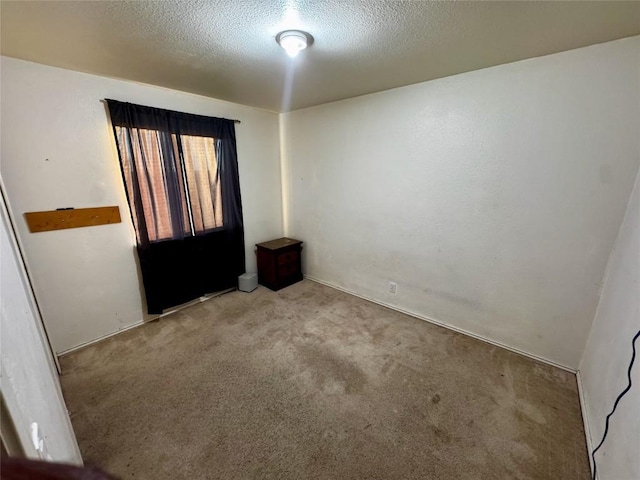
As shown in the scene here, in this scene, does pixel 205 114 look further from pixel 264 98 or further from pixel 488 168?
pixel 488 168

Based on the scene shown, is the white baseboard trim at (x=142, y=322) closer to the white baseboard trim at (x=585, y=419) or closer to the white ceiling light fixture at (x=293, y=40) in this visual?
the white ceiling light fixture at (x=293, y=40)

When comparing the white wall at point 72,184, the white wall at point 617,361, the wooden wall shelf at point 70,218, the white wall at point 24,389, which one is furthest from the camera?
the wooden wall shelf at point 70,218

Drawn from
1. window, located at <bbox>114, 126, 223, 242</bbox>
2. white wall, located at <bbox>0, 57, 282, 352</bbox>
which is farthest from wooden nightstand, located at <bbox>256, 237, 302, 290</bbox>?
white wall, located at <bbox>0, 57, 282, 352</bbox>

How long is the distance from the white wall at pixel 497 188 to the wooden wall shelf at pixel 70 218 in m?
2.23

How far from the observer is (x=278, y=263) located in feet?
11.1

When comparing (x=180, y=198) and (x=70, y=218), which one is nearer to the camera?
(x=70, y=218)

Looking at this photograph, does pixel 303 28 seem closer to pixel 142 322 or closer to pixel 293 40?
pixel 293 40

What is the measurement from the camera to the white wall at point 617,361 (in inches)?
44.4

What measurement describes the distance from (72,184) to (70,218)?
0.90 ft

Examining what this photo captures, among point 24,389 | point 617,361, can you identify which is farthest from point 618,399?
point 24,389

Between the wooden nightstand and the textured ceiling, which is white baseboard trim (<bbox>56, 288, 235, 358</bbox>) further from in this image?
the textured ceiling

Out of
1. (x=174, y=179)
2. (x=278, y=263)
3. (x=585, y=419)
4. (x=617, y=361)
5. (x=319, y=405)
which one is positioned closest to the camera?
(x=617, y=361)

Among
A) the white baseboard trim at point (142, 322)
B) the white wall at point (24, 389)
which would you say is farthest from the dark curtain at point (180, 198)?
the white wall at point (24, 389)

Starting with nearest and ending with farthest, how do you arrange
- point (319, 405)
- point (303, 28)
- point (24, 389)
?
1. point (24, 389)
2. point (303, 28)
3. point (319, 405)
